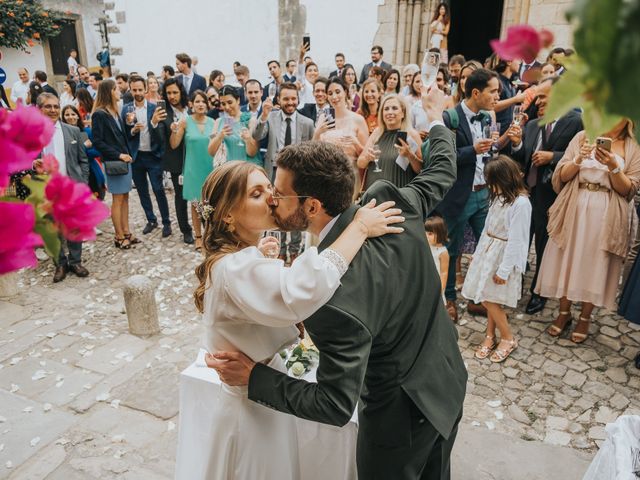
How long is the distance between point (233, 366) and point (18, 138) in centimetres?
138

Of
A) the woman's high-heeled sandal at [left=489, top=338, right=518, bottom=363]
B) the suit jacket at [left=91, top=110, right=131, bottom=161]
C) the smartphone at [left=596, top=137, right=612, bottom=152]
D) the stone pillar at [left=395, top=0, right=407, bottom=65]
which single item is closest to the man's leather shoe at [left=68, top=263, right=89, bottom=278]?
the suit jacket at [left=91, top=110, right=131, bottom=161]

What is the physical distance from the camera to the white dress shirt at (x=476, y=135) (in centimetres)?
481

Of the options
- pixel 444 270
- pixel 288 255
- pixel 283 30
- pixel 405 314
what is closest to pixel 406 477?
pixel 405 314

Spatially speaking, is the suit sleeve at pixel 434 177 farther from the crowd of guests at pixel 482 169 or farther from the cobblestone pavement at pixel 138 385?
the cobblestone pavement at pixel 138 385

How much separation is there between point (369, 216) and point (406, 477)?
110 centimetres

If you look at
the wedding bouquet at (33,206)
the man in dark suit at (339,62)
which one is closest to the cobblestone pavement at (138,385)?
the wedding bouquet at (33,206)

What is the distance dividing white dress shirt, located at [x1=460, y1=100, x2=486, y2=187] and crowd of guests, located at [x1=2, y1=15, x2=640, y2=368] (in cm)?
1

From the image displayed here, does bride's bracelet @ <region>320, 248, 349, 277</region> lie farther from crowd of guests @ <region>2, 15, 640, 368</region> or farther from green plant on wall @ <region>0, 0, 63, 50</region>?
green plant on wall @ <region>0, 0, 63, 50</region>

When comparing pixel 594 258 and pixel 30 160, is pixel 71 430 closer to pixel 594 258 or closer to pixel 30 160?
pixel 30 160

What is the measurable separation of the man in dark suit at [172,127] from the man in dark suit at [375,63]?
16.9 feet

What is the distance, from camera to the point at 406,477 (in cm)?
198

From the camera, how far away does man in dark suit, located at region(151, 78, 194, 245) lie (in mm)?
6914

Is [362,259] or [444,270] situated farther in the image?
[444,270]

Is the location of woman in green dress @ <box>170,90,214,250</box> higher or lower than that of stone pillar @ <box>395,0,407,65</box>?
lower
